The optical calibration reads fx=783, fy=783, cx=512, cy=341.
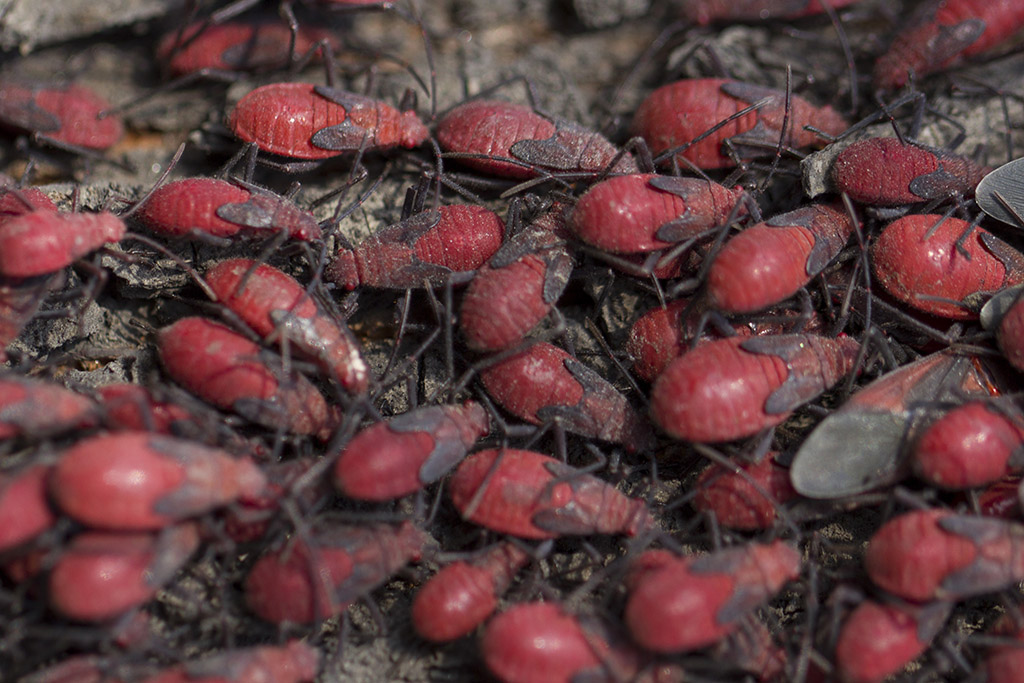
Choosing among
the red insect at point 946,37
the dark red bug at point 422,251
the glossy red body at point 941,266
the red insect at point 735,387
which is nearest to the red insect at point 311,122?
the dark red bug at point 422,251

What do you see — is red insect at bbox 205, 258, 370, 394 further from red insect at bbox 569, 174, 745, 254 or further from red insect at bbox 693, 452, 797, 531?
red insect at bbox 693, 452, 797, 531

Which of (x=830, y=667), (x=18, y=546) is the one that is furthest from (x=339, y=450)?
(x=830, y=667)

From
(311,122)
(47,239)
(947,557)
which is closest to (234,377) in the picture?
(47,239)

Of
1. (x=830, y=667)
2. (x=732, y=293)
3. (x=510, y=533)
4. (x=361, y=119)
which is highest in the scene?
(x=361, y=119)

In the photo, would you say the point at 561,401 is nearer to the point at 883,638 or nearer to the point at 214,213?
the point at 883,638

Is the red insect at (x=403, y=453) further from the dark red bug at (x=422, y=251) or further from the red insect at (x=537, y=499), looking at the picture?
the dark red bug at (x=422, y=251)

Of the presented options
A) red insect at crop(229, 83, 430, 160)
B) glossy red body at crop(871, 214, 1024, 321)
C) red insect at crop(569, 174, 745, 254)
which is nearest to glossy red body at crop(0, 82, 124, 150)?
red insect at crop(229, 83, 430, 160)

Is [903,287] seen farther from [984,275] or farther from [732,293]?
[732,293]
